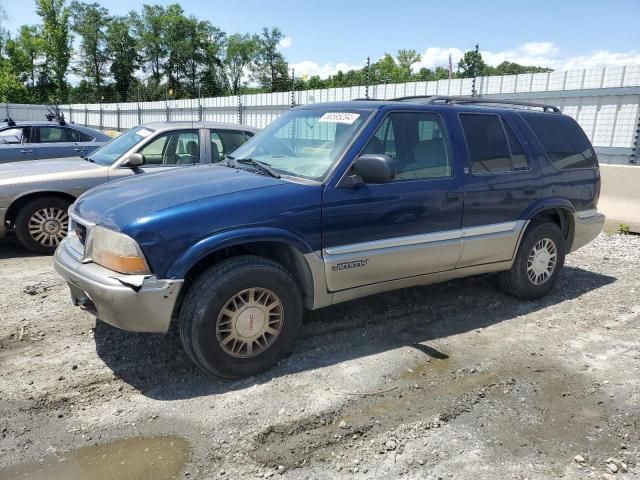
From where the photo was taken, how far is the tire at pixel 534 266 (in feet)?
16.8

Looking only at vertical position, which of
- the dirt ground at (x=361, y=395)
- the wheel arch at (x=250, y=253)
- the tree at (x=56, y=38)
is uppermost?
the tree at (x=56, y=38)

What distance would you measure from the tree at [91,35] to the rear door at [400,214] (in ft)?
269

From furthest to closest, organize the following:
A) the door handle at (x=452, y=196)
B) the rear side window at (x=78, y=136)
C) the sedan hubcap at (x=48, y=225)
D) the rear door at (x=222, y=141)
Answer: the rear side window at (x=78, y=136)
the rear door at (x=222, y=141)
the sedan hubcap at (x=48, y=225)
the door handle at (x=452, y=196)

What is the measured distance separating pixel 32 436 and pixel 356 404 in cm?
195

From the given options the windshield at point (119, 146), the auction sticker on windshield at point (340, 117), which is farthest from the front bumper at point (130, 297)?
the windshield at point (119, 146)

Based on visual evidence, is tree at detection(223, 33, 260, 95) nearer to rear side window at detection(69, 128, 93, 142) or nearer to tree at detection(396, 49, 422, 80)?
tree at detection(396, 49, 422, 80)

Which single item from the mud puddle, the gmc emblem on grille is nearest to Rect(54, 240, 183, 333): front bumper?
the mud puddle

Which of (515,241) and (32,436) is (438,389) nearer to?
(515,241)

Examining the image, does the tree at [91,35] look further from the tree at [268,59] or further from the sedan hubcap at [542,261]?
the sedan hubcap at [542,261]

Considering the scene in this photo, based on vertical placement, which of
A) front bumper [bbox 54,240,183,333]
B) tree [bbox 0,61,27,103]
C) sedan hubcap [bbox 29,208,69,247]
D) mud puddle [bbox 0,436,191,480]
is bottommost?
mud puddle [bbox 0,436,191,480]

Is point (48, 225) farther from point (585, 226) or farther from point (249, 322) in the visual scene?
point (585, 226)

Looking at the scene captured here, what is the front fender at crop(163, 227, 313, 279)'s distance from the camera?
3.22 metres

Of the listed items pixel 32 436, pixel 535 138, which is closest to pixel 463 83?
pixel 535 138

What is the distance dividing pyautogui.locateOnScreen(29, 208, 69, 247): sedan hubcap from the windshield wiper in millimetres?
3177
